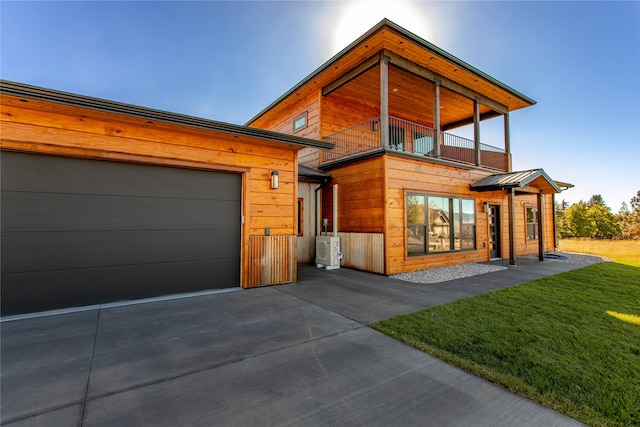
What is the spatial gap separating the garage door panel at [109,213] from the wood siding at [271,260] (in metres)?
0.58

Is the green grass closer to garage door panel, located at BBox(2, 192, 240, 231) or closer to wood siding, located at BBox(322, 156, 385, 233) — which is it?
wood siding, located at BBox(322, 156, 385, 233)

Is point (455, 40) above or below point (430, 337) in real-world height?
above

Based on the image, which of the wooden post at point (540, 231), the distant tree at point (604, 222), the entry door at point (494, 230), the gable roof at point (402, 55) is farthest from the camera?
the distant tree at point (604, 222)

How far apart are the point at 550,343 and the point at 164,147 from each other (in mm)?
5728

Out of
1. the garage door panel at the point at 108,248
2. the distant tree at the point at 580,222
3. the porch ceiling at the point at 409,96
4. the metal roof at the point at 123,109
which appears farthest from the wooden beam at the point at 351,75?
the distant tree at the point at 580,222

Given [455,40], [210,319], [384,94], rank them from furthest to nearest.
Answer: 1. [455,40]
2. [384,94]
3. [210,319]

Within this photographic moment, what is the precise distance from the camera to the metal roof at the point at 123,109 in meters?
3.23

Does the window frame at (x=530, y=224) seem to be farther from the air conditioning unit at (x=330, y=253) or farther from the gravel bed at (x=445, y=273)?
the air conditioning unit at (x=330, y=253)

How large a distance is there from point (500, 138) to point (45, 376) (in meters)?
13.4

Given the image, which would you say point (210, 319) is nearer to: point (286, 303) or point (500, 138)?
point (286, 303)

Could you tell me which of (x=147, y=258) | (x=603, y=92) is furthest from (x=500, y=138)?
(x=147, y=258)

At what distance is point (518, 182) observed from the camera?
7.73m

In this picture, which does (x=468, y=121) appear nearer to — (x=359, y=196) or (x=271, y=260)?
(x=359, y=196)

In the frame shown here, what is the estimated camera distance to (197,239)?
4.91 m
